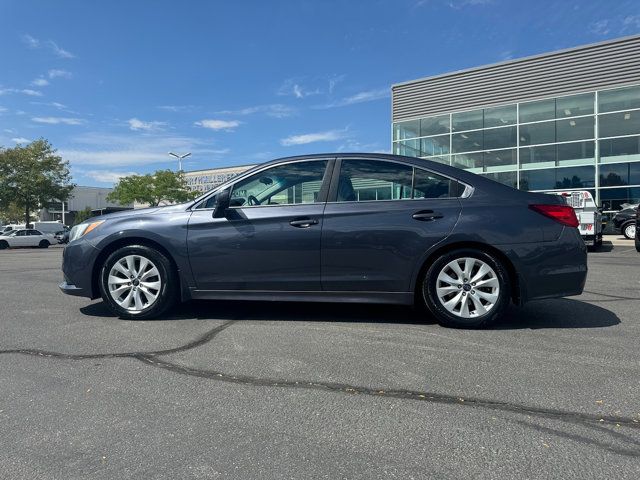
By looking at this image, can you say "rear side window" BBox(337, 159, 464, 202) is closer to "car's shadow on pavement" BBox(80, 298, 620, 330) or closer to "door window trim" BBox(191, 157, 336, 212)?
"door window trim" BBox(191, 157, 336, 212)

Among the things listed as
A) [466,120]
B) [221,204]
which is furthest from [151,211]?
[466,120]

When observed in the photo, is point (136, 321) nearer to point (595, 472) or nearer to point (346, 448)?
point (346, 448)

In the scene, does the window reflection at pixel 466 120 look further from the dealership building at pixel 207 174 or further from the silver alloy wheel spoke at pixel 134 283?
the dealership building at pixel 207 174

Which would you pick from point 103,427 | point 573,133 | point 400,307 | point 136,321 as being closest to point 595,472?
point 103,427

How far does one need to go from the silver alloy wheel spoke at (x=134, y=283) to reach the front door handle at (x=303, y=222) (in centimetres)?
148

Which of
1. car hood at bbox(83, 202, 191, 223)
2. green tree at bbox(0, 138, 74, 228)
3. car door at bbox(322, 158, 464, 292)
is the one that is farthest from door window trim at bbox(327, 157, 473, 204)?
green tree at bbox(0, 138, 74, 228)

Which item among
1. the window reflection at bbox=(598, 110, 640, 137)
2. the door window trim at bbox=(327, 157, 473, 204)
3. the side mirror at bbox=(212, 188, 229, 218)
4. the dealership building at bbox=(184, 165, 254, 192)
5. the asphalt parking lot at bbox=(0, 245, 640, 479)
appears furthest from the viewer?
the dealership building at bbox=(184, 165, 254, 192)

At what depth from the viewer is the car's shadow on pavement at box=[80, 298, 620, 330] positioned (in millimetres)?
4785

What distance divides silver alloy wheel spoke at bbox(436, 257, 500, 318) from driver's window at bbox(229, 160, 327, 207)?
59.2 inches

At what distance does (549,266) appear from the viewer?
14.4ft

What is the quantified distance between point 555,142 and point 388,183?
22.5 metres

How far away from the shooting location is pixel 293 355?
373 centimetres

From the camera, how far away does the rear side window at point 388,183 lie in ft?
15.2

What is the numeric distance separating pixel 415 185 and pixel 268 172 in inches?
58.4
